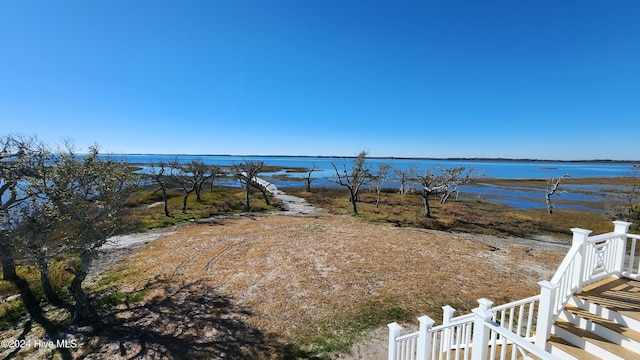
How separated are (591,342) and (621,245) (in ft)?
10.2

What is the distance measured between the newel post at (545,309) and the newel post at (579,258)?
3.32 feet

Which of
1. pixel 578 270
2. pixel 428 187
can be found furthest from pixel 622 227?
pixel 428 187

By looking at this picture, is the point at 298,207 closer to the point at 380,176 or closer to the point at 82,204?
the point at 380,176

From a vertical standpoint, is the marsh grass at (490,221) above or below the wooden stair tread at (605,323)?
below

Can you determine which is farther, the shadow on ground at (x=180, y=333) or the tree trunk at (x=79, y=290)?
the tree trunk at (x=79, y=290)

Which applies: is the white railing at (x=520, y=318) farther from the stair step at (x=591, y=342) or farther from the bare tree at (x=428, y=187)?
the bare tree at (x=428, y=187)

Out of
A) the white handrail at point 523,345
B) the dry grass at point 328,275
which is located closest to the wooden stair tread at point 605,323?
the white handrail at point 523,345

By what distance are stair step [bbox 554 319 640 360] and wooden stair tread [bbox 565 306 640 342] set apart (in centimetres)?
22

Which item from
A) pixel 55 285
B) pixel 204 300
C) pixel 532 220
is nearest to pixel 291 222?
pixel 204 300

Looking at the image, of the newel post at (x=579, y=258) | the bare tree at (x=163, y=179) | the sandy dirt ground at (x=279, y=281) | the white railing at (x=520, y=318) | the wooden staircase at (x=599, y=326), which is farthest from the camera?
the bare tree at (x=163, y=179)

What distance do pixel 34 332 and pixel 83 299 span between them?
3.83 ft

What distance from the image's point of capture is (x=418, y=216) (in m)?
22.4

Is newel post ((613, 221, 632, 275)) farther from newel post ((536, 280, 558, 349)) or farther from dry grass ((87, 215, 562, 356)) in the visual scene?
newel post ((536, 280, 558, 349))

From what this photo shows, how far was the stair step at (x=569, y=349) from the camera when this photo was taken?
4.41m
